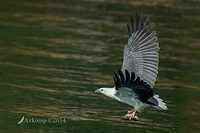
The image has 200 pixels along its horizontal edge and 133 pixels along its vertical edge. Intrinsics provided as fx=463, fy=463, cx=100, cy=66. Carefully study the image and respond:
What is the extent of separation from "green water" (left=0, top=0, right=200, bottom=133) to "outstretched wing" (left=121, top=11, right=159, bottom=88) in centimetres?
208

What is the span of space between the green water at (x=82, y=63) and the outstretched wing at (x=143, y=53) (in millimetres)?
2076

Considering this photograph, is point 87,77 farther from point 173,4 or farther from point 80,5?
point 173,4

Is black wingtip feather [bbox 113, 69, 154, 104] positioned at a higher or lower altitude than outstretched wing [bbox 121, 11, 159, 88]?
lower

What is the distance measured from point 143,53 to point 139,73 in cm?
44

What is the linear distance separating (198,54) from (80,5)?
8.83 metres

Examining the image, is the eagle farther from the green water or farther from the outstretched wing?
the green water

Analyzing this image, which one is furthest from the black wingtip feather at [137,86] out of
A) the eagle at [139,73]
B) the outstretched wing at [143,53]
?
the outstretched wing at [143,53]

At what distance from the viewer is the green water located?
10738 mm

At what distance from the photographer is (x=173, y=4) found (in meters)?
27.5

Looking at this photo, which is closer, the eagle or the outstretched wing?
the eagle

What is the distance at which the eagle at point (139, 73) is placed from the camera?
25.1 ft

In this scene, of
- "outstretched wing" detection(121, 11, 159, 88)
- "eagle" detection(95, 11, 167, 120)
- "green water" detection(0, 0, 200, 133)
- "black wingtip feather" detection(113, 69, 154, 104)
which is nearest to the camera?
"black wingtip feather" detection(113, 69, 154, 104)

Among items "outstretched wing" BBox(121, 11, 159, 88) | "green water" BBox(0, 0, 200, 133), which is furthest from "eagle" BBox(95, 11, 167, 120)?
"green water" BBox(0, 0, 200, 133)

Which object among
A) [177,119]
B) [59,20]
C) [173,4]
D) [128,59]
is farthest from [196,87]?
[173,4]
